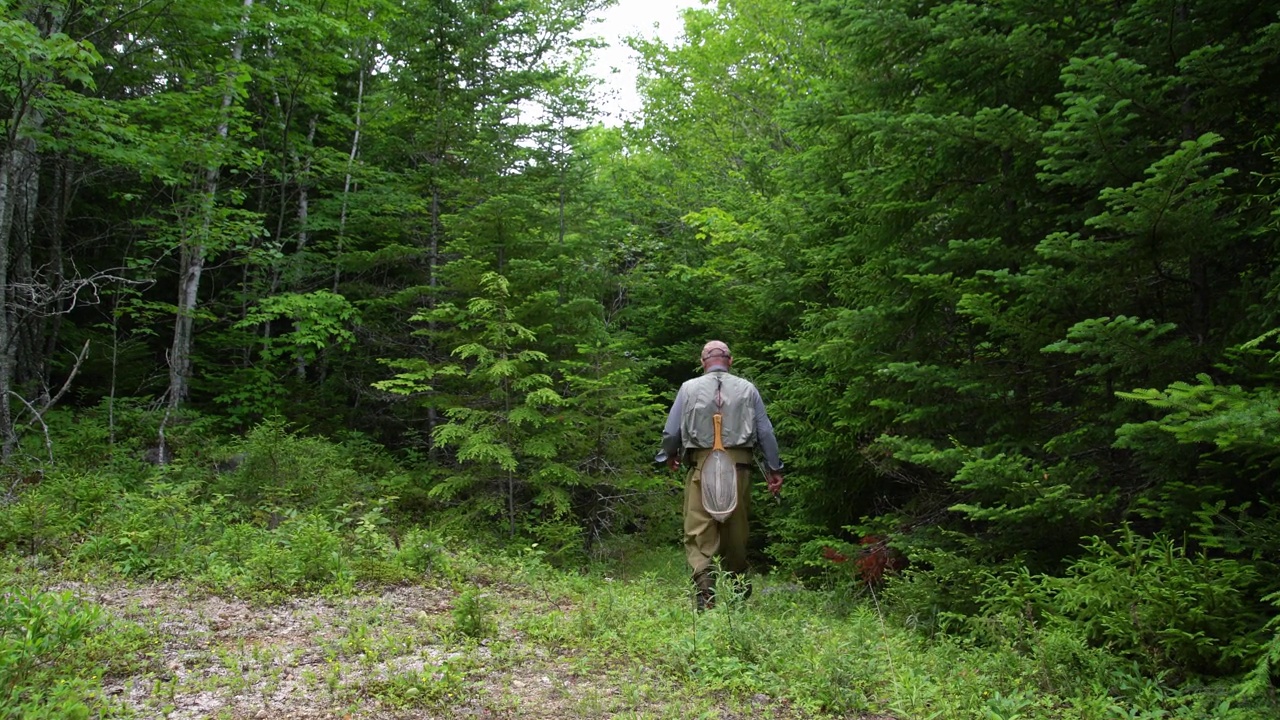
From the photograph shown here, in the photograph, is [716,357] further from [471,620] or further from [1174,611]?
[1174,611]

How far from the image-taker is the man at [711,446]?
6137 millimetres

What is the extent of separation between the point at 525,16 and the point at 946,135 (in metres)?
11.4

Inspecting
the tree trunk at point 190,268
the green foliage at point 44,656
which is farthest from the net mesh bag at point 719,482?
the tree trunk at point 190,268

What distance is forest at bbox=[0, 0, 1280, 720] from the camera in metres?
4.18

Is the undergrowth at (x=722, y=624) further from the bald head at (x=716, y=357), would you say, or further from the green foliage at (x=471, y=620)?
the bald head at (x=716, y=357)

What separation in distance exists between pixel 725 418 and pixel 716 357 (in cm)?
65

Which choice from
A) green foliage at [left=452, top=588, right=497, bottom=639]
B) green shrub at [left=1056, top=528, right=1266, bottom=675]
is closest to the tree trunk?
green foliage at [left=452, top=588, right=497, bottom=639]

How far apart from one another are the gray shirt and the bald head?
0.15 meters

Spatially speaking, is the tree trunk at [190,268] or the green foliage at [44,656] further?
the tree trunk at [190,268]

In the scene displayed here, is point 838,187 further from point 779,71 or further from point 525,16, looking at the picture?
point 525,16

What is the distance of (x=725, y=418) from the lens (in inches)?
242

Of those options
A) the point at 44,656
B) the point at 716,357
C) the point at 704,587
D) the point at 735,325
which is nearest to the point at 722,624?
the point at 704,587

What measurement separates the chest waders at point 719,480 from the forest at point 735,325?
0.82m

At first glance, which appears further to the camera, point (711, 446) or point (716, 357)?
point (716, 357)
